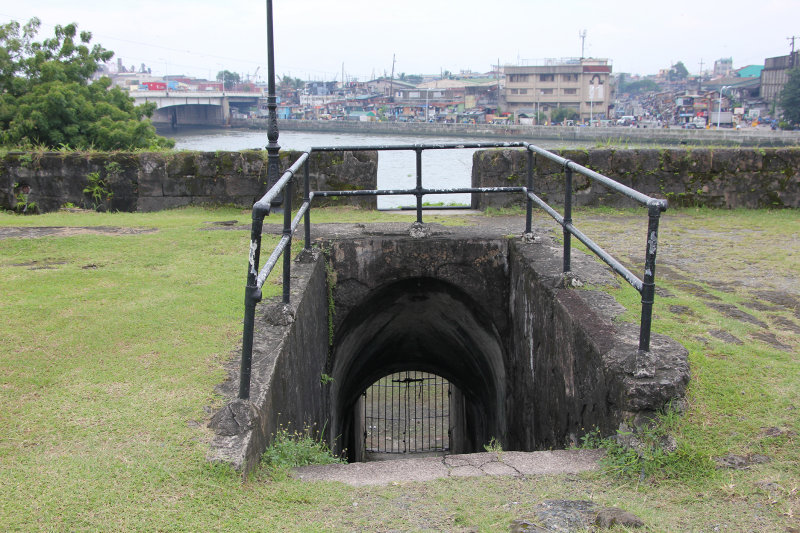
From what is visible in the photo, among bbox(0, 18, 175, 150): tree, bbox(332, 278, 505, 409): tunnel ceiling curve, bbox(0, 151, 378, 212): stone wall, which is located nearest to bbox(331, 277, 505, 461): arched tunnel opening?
bbox(332, 278, 505, 409): tunnel ceiling curve

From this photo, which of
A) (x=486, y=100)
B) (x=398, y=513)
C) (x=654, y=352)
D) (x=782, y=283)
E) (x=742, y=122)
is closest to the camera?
(x=398, y=513)

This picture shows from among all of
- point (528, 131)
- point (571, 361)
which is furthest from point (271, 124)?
point (528, 131)

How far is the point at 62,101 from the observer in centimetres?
1476

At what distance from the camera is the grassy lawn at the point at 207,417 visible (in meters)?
2.45

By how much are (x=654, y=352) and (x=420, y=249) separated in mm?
3393

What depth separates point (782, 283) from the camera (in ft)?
16.7

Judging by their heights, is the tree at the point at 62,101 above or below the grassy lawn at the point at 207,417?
above

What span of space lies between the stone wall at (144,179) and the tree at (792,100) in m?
39.3

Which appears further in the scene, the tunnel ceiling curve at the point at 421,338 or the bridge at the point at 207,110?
the bridge at the point at 207,110

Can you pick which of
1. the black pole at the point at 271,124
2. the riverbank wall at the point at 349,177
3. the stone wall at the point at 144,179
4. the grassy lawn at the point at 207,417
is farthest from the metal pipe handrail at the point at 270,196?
the stone wall at the point at 144,179

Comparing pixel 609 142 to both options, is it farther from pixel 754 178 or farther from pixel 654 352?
pixel 654 352

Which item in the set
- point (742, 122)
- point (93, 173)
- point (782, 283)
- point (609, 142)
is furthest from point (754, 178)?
point (742, 122)

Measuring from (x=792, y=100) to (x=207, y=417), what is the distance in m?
46.6

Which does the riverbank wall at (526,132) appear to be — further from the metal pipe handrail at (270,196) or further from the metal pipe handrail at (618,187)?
the metal pipe handrail at (270,196)
